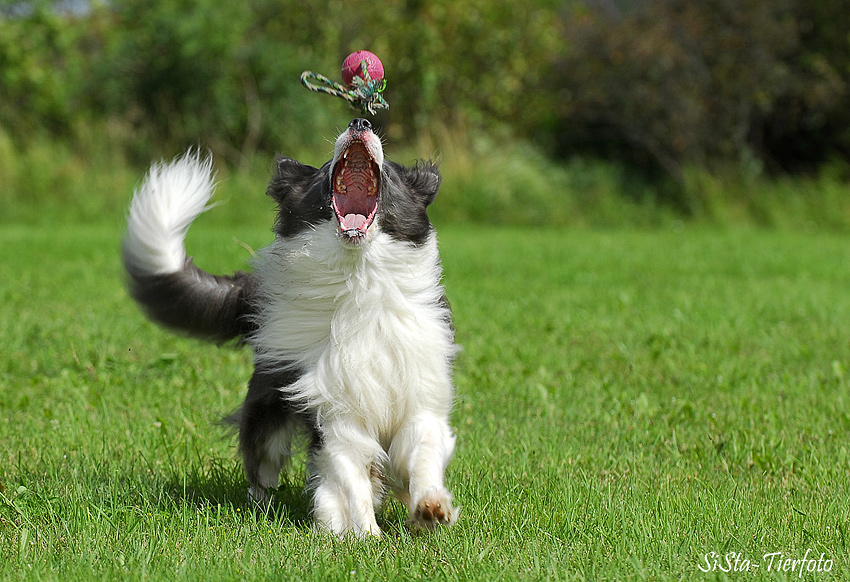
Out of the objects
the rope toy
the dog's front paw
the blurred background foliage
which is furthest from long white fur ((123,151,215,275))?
the blurred background foliage

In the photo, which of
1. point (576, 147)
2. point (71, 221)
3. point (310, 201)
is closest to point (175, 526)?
point (310, 201)

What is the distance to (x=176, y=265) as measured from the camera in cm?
372

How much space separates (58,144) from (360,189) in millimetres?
14944

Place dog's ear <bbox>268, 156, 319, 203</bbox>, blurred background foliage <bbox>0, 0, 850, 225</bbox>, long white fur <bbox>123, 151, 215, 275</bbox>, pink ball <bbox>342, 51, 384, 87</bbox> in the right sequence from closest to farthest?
pink ball <bbox>342, 51, 384, 87</bbox>, dog's ear <bbox>268, 156, 319, 203</bbox>, long white fur <bbox>123, 151, 215, 275</bbox>, blurred background foliage <bbox>0, 0, 850, 225</bbox>

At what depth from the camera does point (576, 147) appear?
19844 millimetres

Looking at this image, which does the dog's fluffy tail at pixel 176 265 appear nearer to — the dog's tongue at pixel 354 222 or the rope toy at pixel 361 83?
the dog's tongue at pixel 354 222

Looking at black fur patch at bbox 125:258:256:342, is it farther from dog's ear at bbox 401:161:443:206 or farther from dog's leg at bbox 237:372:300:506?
dog's ear at bbox 401:161:443:206

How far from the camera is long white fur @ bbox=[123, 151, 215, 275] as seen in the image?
12.0 feet

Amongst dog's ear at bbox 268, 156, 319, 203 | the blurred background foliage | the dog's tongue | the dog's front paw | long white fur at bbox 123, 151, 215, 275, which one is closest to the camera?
the dog's front paw

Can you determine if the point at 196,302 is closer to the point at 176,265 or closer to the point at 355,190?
the point at 176,265

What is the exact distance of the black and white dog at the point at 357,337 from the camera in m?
3.13

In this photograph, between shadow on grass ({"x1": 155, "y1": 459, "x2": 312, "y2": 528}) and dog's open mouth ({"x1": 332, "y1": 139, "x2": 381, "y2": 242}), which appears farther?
shadow on grass ({"x1": 155, "y1": 459, "x2": 312, "y2": 528})

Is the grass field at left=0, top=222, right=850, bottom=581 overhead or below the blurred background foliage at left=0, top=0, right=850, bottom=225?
below

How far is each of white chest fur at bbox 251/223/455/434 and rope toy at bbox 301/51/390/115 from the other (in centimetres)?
44
